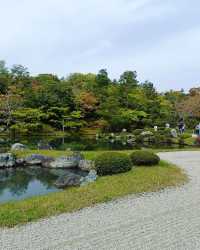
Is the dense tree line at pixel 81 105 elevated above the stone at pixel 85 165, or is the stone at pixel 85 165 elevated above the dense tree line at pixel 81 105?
the dense tree line at pixel 81 105

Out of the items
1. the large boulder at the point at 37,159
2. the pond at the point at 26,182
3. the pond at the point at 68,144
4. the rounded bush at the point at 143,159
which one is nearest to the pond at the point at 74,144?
the pond at the point at 68,144

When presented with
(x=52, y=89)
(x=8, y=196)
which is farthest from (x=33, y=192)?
(x=52, y=89)

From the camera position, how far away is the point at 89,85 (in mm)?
38875

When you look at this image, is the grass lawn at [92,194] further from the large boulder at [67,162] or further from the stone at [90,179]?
the large boulder at [67,162]

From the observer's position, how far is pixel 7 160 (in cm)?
1498

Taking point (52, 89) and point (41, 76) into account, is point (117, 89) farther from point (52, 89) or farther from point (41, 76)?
point (41, 76)

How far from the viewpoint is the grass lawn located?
6227 mm

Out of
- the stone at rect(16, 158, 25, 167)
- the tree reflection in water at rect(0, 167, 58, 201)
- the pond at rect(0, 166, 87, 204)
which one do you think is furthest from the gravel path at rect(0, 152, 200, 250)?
the stone at rect(16, 158, 25, 167)

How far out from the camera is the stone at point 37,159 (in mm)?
14951

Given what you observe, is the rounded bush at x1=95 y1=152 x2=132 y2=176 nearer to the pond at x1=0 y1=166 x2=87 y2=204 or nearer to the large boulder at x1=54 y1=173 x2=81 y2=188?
the large boulder at x1=54 y1=173 x2=81 y2=188

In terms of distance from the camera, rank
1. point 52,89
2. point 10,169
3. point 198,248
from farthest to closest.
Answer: point 52,89, point 10,169, point 198,248

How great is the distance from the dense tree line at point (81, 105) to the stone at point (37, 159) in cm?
1477

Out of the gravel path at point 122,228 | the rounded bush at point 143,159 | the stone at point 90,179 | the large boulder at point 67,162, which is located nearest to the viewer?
the gravel path at point 122,228

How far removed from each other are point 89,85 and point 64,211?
32987mm
